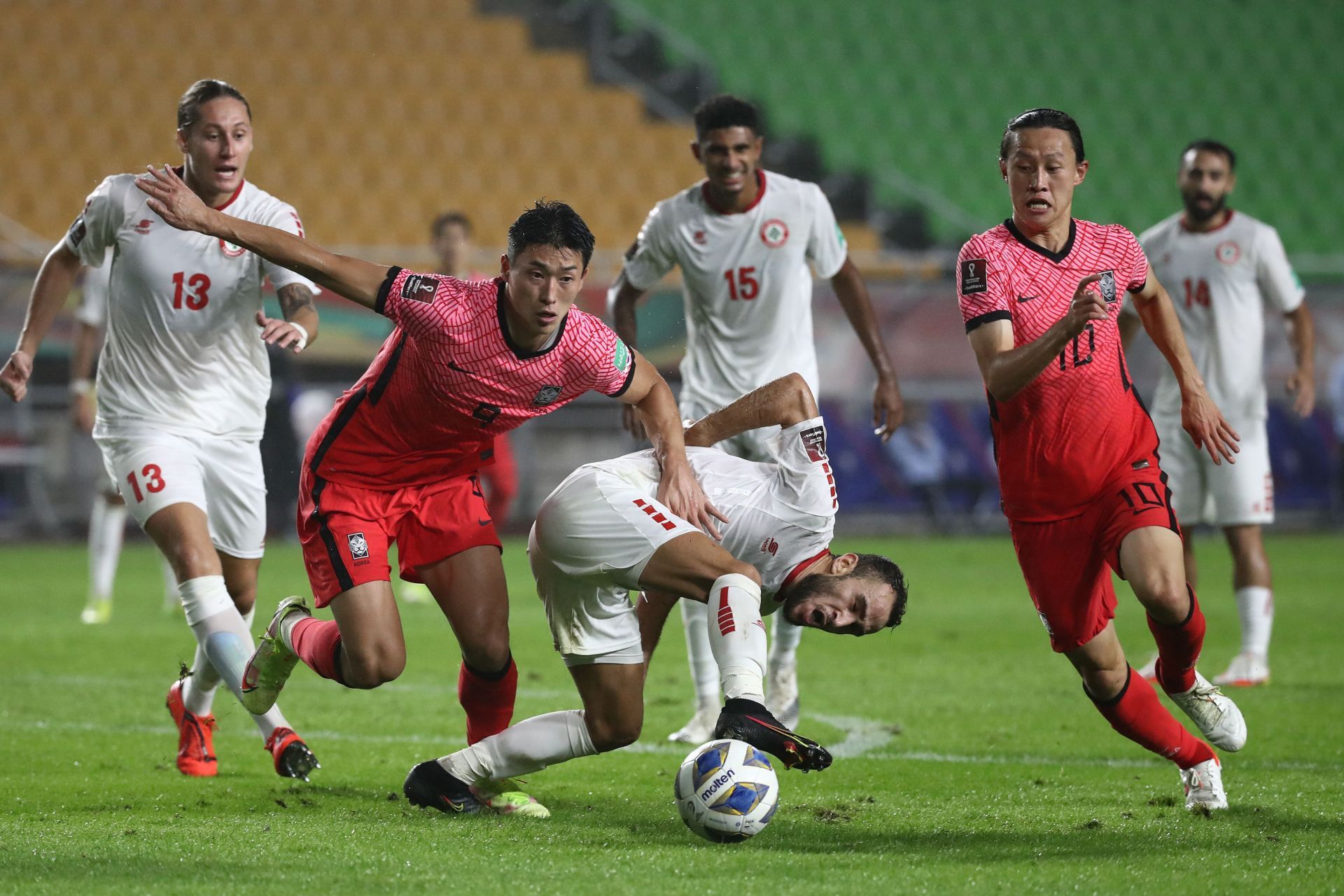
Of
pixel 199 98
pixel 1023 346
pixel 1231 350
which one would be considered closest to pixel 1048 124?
pixel 1023 346

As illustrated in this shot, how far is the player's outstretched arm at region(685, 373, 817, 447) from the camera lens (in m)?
4.76

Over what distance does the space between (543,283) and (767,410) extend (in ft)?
2.64

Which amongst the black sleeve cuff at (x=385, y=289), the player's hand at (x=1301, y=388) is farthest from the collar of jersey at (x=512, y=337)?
the player's hand at (x=1301, y=388)

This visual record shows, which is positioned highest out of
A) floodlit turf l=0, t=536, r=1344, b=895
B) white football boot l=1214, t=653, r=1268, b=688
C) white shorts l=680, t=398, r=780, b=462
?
white shorts l=680, t=398, r=780, b=462

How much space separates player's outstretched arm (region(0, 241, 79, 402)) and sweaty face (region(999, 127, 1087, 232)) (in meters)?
3.28

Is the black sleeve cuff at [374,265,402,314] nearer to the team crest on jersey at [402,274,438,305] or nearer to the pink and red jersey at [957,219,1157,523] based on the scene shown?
the team crest on jersey at [402,274,438,305]

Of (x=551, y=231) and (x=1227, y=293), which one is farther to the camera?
(x=1227, y=293)

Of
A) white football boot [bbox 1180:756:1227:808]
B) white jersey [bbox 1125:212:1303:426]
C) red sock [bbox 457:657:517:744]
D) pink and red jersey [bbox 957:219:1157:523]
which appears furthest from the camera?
white jersey [bbox 1125:212:1303:426]

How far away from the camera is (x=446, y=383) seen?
4.73 m

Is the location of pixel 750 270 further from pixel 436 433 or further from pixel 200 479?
pixel 200 479

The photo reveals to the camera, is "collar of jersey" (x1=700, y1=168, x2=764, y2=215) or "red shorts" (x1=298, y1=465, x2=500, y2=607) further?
"collar of jersey" (x1=700, y1=168, x2=764, y2=215)

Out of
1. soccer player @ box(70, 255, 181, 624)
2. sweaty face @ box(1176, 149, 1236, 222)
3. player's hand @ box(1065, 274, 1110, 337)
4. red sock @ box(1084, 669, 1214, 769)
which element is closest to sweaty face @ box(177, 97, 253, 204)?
player's hand @ box(1065, 274, 1110, 337)

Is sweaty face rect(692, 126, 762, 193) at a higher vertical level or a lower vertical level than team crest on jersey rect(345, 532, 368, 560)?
higher

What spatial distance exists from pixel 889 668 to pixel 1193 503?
175cm
